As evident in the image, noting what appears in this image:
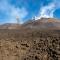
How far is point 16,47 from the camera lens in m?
20.9

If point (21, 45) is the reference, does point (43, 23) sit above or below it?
above

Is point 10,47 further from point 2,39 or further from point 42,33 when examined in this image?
point 42,33

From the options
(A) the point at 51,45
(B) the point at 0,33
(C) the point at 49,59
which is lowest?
(C) the point at 49,59

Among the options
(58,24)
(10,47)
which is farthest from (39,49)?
(58,24)

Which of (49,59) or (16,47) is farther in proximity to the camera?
(16,47)

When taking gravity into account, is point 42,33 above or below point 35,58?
above

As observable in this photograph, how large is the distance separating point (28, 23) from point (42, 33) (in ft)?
25.9

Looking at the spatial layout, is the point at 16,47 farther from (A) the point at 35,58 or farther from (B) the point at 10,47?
(A) the point at 35,58

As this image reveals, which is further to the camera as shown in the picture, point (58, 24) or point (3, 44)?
point (58, 24)

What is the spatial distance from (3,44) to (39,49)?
11.5ft

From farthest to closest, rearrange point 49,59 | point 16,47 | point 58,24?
point 58,24 → point 16,47 → point 49,59

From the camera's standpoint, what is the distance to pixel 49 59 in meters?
19.4

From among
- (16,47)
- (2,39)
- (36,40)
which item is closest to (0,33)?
(2,39)

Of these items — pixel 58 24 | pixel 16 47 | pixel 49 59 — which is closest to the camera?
pixel 49 59
